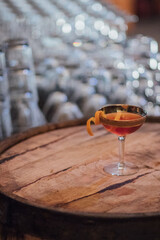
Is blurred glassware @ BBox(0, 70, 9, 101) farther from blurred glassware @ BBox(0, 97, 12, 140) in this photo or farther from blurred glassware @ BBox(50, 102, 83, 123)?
blurred glassware @ BBox(50, 102, 83, 123)

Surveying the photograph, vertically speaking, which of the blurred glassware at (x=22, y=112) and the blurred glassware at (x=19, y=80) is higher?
the blurred glassware at (x=19, y=80)

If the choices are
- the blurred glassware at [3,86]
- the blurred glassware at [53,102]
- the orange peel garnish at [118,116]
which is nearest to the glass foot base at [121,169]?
the orange peel garnish at [118,116]

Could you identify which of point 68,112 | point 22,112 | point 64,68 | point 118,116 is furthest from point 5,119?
point 118,116

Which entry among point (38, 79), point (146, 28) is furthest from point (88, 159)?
point (146, 28)

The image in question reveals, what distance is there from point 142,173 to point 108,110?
22 centimetres

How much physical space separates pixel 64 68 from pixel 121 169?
1.50 meters

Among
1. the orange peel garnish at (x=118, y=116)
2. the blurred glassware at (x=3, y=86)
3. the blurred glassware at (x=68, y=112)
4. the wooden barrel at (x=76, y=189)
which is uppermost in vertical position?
the blurred glassware at (x=3, y=86)

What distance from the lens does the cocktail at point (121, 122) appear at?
1.03 meters

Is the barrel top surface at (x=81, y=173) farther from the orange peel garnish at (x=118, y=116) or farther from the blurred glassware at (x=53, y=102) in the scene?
the blurred glassware at (x=53, y=102)

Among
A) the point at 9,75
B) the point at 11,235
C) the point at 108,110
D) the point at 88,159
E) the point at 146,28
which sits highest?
the point at 146,28

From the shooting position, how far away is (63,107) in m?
2.22

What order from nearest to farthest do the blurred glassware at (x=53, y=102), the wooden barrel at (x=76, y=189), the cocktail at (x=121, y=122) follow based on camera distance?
the wooden barrel at (x=76, y=189) → the cocktail at (x=121, y=122) → the blurred glassware at (x=53, y=102)

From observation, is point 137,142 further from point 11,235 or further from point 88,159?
point 11,235

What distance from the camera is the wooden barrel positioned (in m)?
0.82
